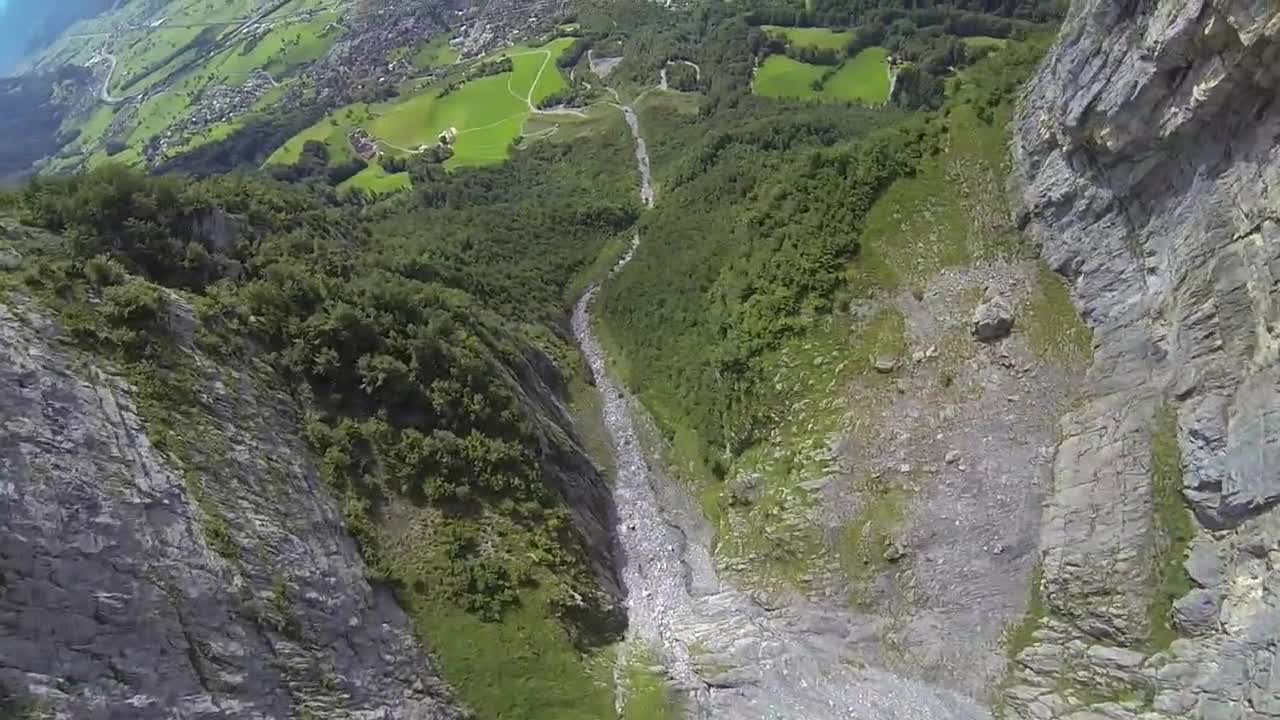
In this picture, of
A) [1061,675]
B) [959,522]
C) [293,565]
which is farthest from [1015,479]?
[293,565]

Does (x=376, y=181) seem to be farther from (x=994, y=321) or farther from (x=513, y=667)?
(x=994, y=321)

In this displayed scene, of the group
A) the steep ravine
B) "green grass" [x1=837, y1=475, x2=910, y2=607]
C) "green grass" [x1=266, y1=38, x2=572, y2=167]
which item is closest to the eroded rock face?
the steep ravine

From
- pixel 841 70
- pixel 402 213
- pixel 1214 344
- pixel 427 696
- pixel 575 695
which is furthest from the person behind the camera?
pixel 841 70

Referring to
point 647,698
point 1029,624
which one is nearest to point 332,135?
point 647,698

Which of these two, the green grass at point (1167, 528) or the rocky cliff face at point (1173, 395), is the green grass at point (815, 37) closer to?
the rocky cliff face at point (1173, 395)

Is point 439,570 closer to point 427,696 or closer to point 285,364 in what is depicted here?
point 427,696

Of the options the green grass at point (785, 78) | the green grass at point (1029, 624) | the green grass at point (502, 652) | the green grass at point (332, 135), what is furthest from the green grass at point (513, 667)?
the green grass at point (332, 135)
